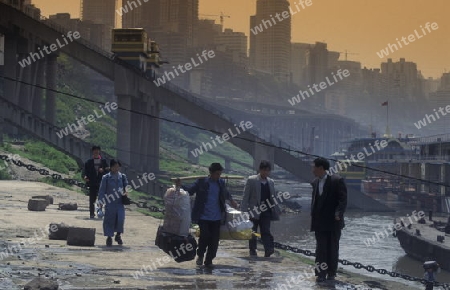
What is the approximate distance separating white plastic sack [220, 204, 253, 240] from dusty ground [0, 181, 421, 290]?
0.40 meters

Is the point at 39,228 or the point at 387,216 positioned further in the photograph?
the point at 387,216

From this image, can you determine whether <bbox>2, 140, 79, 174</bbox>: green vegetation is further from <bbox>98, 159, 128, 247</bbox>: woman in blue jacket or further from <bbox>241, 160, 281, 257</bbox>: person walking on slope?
<bbox>241, 160, 281, 257</bbox>: person walking on slope

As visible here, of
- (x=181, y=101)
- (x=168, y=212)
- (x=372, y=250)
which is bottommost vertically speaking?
(x=372, y=250)

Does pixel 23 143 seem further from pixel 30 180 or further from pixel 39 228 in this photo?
pixel 39 228

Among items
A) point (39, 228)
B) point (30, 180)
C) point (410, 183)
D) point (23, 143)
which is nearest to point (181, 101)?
point (23, 143)

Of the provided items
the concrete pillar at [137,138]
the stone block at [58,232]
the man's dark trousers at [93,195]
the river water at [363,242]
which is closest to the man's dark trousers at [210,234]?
the stone block at [58,232]

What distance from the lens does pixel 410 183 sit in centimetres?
9981

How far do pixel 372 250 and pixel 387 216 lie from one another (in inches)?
1146

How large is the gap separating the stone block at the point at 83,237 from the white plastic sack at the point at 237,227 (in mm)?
2448

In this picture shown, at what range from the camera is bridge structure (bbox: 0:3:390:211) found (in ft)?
172

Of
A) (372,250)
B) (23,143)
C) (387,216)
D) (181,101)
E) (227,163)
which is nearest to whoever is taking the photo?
(372,250)

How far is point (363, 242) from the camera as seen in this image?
49312 millimetres

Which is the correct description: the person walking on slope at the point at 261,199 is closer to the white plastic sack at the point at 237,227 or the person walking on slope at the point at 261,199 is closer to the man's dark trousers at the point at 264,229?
the man's dark trousers at the point at 264,229

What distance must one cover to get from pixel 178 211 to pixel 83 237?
2.85 meters
